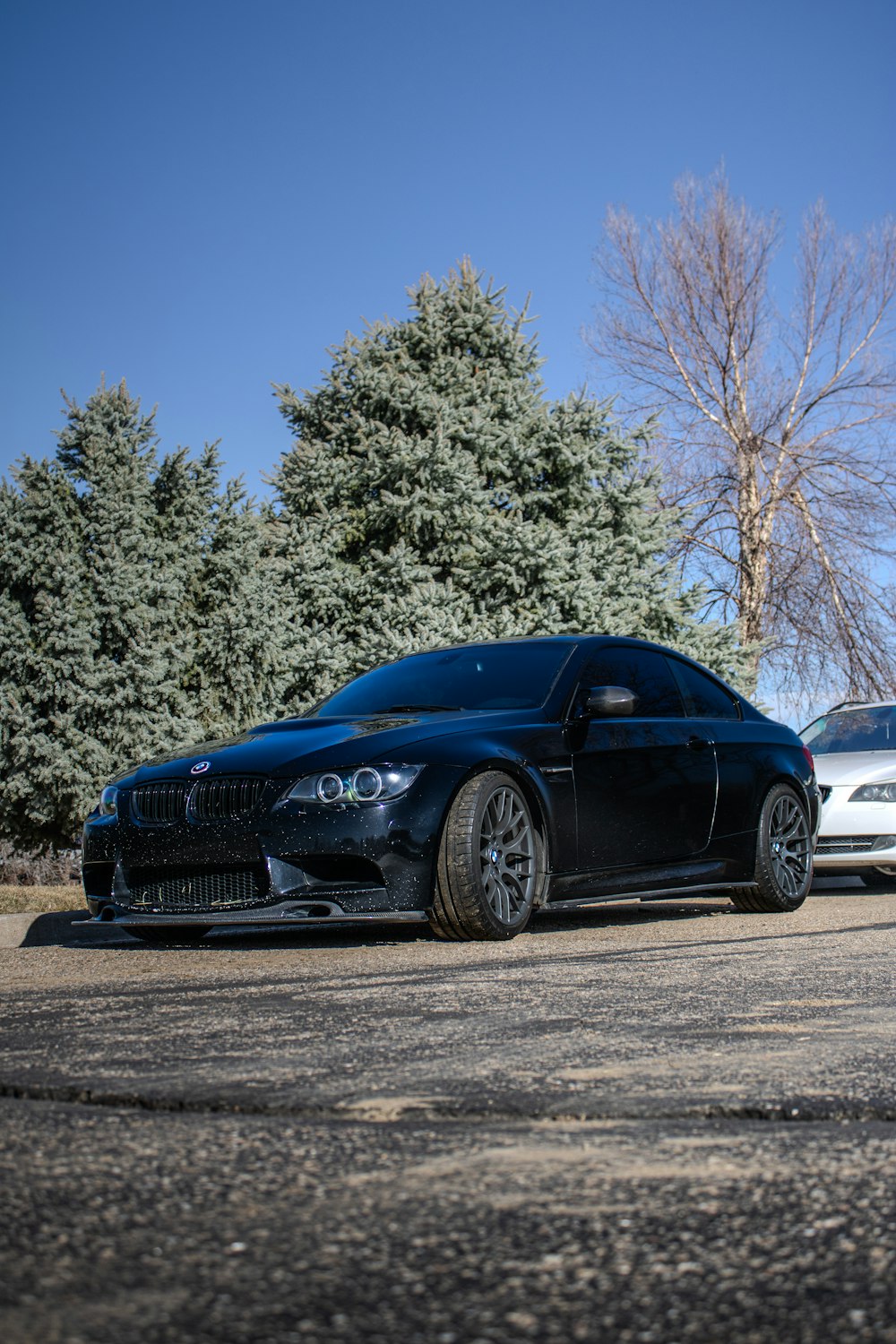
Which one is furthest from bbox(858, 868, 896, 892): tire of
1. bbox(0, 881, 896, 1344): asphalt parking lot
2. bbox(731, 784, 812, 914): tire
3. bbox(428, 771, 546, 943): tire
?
bbox(0, 881, 896, 1344): asphalt parking lot

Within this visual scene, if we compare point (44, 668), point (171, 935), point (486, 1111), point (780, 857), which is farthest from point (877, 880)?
point (486, 1111)

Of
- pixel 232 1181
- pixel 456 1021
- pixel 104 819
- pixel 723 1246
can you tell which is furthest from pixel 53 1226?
pixel 104 819

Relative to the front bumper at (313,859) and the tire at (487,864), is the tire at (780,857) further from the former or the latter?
the front bumper at (313,859)

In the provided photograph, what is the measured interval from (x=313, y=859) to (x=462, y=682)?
169 cm

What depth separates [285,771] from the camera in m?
5.91

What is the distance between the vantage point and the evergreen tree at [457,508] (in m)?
16.0

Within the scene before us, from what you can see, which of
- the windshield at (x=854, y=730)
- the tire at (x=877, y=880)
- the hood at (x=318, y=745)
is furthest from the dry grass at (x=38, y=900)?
the windshield at (x=854, y=730)

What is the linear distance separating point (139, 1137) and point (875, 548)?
78.5 feet

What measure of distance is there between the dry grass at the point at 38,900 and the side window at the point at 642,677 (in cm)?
320

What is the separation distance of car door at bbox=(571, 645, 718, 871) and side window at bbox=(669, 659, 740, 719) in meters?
0.09

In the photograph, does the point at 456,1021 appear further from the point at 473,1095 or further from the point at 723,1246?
the point at 723,1246

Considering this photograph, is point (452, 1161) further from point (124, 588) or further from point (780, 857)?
point (124, 588)

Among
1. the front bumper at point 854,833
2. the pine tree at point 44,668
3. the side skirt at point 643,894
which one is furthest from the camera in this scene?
the pine tree at point 44,668

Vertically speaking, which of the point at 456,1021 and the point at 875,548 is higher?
the point at 875,548
